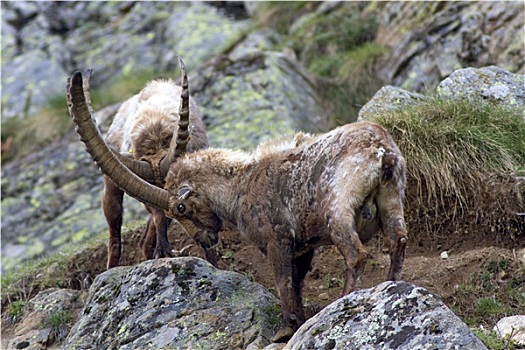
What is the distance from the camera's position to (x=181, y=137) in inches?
339

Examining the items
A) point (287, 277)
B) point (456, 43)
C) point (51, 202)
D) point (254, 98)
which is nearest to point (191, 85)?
point (254, 98)

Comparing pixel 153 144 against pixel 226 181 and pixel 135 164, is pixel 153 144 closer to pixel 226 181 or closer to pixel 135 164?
pixel 135 164

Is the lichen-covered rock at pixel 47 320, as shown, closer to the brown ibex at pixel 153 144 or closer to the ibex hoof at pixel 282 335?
the brown ibex at pixel 153 144

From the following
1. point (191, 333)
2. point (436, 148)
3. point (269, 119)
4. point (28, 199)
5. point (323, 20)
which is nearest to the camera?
point (191, 333)

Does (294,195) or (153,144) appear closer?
(294,195)

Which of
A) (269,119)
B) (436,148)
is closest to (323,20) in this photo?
(269,119)

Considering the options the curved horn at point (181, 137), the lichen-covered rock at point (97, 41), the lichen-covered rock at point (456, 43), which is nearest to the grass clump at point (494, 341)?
the curved horn at point (181, 137)

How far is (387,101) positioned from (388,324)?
5.12 metres

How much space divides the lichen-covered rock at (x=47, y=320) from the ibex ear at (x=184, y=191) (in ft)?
7.11

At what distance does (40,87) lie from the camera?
1986cm

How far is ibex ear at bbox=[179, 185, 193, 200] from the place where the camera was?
25.8ft

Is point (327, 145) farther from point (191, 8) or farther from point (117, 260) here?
point (191, 8)

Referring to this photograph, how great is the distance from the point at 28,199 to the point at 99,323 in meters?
9.06

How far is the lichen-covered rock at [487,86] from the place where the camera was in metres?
9.95
